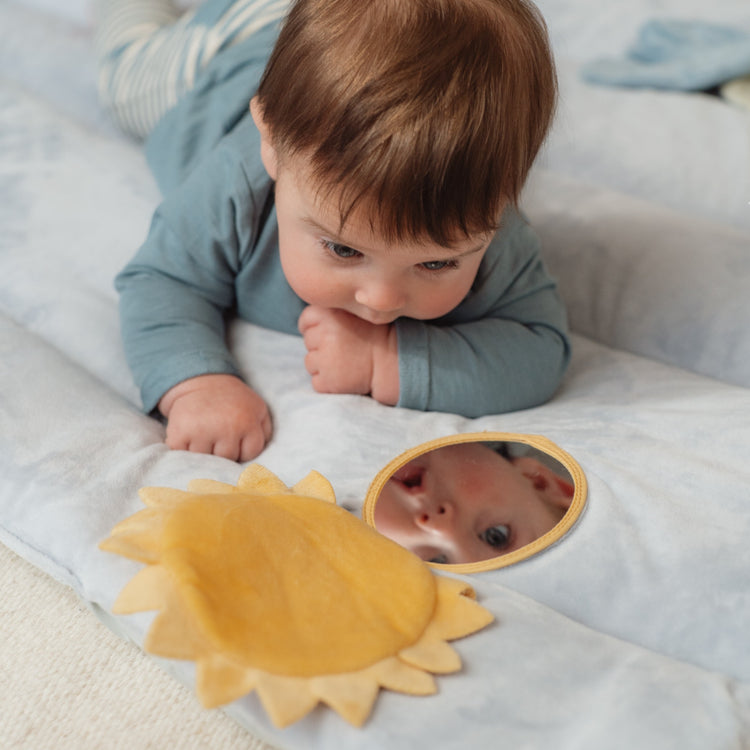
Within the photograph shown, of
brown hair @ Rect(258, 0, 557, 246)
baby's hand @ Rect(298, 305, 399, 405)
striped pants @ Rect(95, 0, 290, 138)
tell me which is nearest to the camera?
brown hair @ Rect(258, 0, 557, 246)

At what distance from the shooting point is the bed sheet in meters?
0.52

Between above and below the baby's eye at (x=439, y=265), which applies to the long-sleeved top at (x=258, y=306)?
below

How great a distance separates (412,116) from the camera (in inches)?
24.5

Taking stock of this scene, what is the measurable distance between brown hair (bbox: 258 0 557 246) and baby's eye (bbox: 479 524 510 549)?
0.24 metres

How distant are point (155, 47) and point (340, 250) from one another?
29.2 inches

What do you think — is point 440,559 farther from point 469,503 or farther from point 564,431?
point 564,431

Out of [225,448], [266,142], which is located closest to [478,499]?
[225,448]

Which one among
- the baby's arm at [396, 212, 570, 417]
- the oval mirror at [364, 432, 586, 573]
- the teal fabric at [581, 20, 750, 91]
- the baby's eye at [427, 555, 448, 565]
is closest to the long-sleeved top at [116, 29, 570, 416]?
the baby's arm at [396, 212, 570, 417]

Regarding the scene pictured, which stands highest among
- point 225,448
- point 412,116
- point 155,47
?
point 412,116

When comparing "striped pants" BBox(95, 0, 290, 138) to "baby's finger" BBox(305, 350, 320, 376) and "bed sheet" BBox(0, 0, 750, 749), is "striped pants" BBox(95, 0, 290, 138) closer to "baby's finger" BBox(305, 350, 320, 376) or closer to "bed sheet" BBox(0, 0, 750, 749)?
"bed sheet" BBox(0, 0, 750, 749)

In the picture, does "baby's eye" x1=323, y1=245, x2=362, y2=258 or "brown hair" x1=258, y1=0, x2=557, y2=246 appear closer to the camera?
"brown hair" x1=258, y1=0, x2=557, y2=246

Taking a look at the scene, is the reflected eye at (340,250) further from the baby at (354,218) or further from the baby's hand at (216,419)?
the baby's hand at (216,419)

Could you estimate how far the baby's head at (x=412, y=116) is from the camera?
63 centimetres

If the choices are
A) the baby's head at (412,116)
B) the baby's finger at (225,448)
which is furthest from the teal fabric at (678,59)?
the baby's finger at (225,448)
